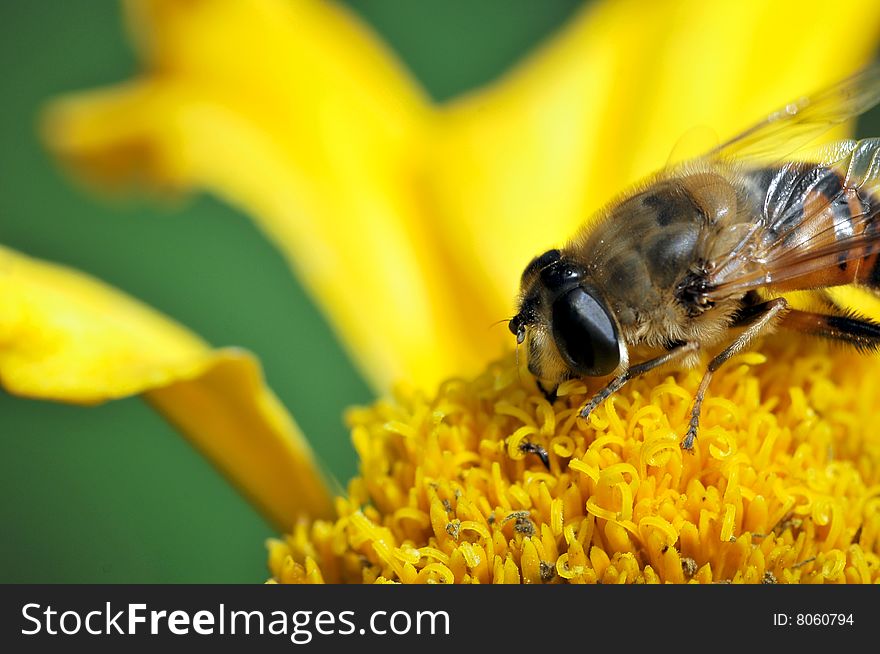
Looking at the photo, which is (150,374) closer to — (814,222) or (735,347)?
(735,347)

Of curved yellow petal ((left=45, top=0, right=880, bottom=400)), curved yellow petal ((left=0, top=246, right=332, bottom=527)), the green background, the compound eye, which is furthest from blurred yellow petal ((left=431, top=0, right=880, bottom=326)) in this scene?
the compound eye

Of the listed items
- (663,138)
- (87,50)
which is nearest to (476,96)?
(663,138)

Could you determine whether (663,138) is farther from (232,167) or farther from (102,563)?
(102,563)

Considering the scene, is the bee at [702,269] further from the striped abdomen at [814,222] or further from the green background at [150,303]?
the green background at [150,303]

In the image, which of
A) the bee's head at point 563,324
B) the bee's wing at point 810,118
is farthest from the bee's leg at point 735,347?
the bee's wing at point 810,118

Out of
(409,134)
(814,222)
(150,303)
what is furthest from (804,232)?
(150,303)

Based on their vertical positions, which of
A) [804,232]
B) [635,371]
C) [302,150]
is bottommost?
[635,371]
